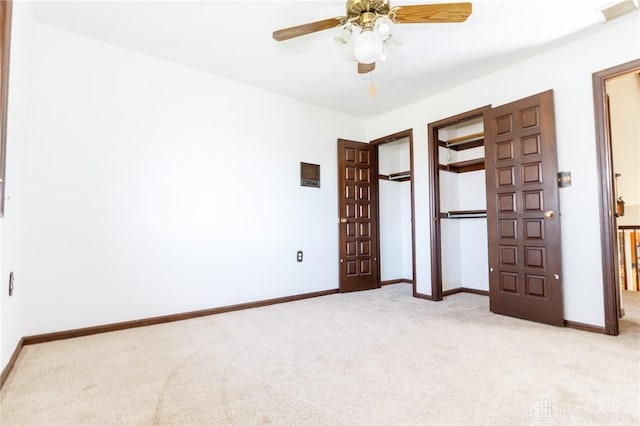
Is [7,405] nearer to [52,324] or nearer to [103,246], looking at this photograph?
[52,324]

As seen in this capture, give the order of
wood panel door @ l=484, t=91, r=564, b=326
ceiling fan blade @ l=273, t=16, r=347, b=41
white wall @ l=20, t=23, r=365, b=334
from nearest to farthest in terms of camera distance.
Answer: ceiling fan blade @ l=273, t=16, r=347, b=41
white wall @ l=20, t=23, r=365, b=334
wood panel door @ l=484, t=91, r=564, b=326

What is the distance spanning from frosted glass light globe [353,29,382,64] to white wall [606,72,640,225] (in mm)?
4296

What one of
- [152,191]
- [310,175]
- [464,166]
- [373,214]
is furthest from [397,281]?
[152,191]

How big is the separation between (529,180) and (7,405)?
404 centimetres

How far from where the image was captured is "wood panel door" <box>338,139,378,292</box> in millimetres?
4457

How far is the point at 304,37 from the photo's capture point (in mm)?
2775

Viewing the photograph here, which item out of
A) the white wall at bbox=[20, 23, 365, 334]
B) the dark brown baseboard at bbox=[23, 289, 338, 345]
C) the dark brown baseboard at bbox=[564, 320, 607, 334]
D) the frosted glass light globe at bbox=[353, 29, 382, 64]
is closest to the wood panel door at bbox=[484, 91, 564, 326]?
the dark brown baseboard at bbox=[564, 320, 607, 334]

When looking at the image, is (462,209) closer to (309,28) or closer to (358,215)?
(358,215)

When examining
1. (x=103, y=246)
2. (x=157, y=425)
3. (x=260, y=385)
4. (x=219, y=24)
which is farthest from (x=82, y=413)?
(x=219, y=24)

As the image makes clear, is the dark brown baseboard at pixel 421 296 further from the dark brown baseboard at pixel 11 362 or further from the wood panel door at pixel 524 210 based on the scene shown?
the dark brown baseboard at pixel 11 362

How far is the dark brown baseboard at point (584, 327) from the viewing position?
8.57 ft

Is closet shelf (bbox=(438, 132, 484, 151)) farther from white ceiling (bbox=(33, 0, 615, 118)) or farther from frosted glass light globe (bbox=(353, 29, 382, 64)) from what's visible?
frosted glass light globe (bbox=(353, 29, 382, 64))

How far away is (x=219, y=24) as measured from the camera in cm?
260

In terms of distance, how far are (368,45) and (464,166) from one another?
3.17m
